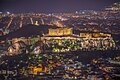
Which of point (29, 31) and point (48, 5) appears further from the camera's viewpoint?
point (48, 5)

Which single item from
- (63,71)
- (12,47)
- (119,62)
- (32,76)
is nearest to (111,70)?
(119,62)

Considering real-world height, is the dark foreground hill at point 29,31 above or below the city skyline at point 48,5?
below

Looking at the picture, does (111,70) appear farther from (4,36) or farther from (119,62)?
(4,36)

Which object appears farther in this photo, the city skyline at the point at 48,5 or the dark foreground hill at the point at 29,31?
the city skyline at the point at 48,5

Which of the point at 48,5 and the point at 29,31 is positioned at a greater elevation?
the point at 48,5

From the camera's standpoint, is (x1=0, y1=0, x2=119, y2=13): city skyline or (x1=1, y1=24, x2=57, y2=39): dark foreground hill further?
(x1=0, y1=0, x2=119, y2=13): city skyline

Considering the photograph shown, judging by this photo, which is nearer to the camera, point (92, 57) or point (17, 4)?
point (92, 57)

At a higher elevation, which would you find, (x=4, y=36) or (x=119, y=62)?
(x=4, y=36)

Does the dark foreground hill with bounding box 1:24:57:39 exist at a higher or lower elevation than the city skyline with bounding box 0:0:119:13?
lower

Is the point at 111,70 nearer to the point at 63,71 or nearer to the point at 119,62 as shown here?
the point at 119,62

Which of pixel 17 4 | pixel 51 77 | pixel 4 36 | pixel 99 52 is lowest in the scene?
pixel 51 77
